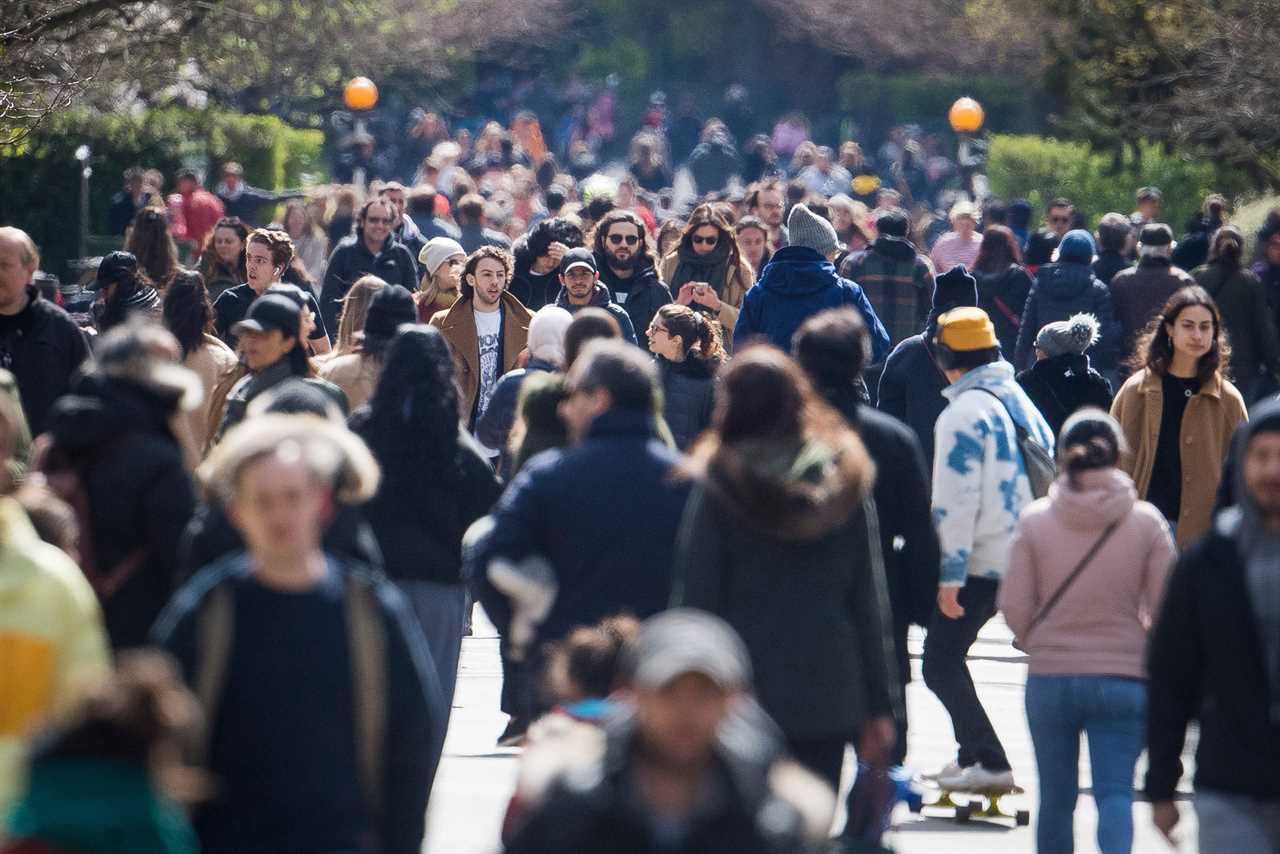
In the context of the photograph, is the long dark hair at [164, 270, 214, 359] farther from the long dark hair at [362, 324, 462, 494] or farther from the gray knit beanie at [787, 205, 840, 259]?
the gray knit beanie at [787, 205, 840, 259]

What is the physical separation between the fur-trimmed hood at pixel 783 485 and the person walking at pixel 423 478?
185 cm

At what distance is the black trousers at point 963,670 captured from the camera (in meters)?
8.78

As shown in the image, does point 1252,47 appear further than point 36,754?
Yes

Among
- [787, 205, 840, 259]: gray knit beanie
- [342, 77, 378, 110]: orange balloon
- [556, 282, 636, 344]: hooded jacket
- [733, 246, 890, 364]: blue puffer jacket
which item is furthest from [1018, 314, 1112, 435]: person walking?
[342, 77, 378, 110]: orange balloon

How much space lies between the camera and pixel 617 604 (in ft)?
21.1

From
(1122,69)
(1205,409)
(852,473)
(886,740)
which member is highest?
(852,473)

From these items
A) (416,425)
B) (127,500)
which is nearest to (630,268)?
(416,425)

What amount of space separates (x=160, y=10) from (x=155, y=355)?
1564cm

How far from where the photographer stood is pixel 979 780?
8852mm

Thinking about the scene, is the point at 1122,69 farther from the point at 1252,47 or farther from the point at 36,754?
the point at 36,754

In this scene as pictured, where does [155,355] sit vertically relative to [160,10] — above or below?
above

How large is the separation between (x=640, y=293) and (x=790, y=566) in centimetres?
818

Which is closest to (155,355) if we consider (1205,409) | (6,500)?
(6,500)

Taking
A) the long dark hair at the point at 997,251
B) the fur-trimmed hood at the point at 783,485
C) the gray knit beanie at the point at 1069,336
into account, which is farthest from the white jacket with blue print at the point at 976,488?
the long dark hair at the point at 997,251
